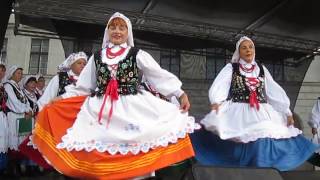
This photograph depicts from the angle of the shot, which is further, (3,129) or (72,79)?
(3,129)

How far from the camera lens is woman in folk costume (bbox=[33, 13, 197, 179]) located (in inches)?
121

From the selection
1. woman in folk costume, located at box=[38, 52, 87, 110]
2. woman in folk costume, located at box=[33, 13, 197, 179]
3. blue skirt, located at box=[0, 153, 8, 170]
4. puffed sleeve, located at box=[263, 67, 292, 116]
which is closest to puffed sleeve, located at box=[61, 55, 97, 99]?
woman in folk costume, located at box=[33, 13, 197, 179]

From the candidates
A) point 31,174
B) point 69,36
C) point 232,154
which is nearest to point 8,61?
point 69,36

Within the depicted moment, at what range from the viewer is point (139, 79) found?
3.65m

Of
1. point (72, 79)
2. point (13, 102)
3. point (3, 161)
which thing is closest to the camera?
point (72, 79)

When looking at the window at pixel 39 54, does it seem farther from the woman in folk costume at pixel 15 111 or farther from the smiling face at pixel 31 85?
the woman in folk costume at pixel 15 111

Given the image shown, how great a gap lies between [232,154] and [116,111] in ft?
5.37

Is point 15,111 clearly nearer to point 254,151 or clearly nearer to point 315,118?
point 254,151

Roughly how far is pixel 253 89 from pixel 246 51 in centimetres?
48

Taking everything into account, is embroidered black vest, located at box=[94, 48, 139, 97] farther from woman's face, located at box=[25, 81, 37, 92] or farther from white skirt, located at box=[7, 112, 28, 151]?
woman's face, located at box=[25, 81, 37, 92]

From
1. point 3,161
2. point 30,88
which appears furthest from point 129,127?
point 30,88

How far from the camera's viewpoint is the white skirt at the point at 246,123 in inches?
165

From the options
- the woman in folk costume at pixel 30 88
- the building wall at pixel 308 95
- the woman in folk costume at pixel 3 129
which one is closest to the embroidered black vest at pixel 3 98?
the woman in folk costume at pixel 3 129

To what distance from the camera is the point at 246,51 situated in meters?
4.78
